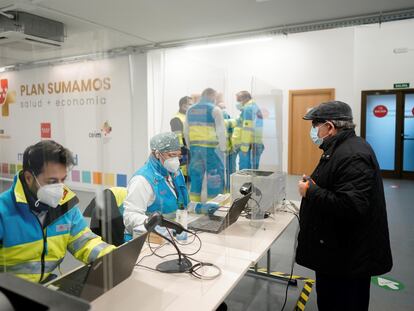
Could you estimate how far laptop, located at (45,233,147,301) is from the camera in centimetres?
109

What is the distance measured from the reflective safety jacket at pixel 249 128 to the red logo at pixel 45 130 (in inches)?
69.1

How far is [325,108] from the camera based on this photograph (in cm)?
174

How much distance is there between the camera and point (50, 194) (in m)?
1.11

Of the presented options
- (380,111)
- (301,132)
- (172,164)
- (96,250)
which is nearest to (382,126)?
(380,111)

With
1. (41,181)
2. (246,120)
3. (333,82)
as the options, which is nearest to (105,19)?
(246,120)

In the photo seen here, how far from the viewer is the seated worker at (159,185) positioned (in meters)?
1.92

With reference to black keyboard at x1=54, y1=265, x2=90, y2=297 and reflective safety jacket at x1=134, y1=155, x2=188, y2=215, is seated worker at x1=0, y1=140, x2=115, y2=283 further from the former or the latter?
reflective safety jacket at x1=134, y1=155, x2=188, y2=215

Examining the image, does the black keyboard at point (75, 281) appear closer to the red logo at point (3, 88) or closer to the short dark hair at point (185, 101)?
the red logo at point (3, 88)

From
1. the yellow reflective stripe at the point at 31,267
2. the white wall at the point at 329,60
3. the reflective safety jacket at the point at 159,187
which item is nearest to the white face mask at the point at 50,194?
the yellow reflective stripe at the point at 31,267

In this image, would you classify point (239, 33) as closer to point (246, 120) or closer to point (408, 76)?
point (246, 120)

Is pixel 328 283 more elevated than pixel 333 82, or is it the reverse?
pixel 333 82

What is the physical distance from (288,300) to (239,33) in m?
3.70

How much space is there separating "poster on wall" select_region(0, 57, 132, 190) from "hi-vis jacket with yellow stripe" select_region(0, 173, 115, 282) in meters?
0.10

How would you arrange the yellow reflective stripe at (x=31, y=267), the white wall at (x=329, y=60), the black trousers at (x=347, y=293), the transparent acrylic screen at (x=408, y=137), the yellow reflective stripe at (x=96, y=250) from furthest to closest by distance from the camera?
the transparent acrylic screen at (x=408, y=137), the white wall at (x=329, y=60), the black trousers at (x=347, y=293), the yellow reflective stripe at (x=96, y=250), the yellow reflective stripe at (x=31, y=267)
